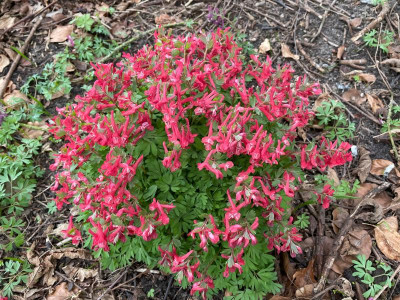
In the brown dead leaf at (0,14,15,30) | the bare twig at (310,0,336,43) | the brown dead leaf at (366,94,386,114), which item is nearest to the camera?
the brown dead leaf at (366,94,386,114)

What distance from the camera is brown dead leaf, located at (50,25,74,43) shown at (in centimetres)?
479

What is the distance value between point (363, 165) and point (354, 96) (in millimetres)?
903

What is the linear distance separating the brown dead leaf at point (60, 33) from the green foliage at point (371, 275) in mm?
4212

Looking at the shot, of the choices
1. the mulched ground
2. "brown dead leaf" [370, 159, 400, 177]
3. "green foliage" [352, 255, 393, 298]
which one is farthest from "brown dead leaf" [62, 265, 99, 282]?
"brown dead leaf" [370, 159, 400, 177]

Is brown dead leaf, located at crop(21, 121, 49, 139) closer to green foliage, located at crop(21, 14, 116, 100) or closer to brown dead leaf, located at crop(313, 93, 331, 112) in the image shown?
green foliage, located at crop(21, 14, 116, 100)

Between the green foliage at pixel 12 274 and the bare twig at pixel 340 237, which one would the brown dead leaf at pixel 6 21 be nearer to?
the green foliage at pixel 12 274

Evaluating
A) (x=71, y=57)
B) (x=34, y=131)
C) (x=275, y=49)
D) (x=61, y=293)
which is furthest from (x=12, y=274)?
(x=275, y=49)

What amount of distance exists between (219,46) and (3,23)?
373cm

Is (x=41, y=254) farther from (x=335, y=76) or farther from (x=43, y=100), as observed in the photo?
(x=335, y=76)

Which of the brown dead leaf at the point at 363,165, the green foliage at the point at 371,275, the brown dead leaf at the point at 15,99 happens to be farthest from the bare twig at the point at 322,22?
the brown dead leaf at the point at 15,99

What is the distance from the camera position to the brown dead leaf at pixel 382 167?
140 inches

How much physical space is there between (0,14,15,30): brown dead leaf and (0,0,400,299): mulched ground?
0.10 meters

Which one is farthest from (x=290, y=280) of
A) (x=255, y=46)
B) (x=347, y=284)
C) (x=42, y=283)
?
(x=255, y=46)

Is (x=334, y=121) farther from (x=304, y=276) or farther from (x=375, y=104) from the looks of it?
(x=304, y=276)
